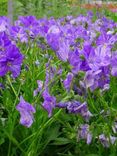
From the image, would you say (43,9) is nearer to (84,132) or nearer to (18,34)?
(18,34)

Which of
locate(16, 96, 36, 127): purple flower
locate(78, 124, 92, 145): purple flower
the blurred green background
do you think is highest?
locate(16, 96, 36, 127): purple flower

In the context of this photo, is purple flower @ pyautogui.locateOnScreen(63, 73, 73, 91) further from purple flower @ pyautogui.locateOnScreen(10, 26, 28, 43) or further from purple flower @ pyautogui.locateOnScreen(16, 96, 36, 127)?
purple flower @ pyautogui.locateOnScreen(10, 26, 28, 43)

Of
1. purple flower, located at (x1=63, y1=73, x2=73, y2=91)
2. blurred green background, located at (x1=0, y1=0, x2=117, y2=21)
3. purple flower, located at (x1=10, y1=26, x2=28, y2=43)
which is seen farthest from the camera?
blurred green background, located at (x1=0, y1=0, x2=117, y2=21)

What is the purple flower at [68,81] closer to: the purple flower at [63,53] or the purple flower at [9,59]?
the purple flower at [63,53]

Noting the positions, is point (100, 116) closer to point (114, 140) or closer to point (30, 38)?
point (114, 140)

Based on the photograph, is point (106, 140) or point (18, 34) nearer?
point (106, 140)

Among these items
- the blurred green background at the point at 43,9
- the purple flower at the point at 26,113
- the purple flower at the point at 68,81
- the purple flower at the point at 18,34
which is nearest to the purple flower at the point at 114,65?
the purple flower at the point at 68,81

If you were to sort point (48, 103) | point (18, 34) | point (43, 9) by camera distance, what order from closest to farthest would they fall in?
point (48, 103) < point (18, 34) < point (43, 9)

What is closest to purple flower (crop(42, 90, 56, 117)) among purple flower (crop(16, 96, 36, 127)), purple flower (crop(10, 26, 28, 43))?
purple flower (crop(16, 96, 36, 127))

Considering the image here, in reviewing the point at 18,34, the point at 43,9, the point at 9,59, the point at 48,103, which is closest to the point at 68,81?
the point at 48,103

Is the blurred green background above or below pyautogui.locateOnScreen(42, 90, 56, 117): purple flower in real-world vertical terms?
below
